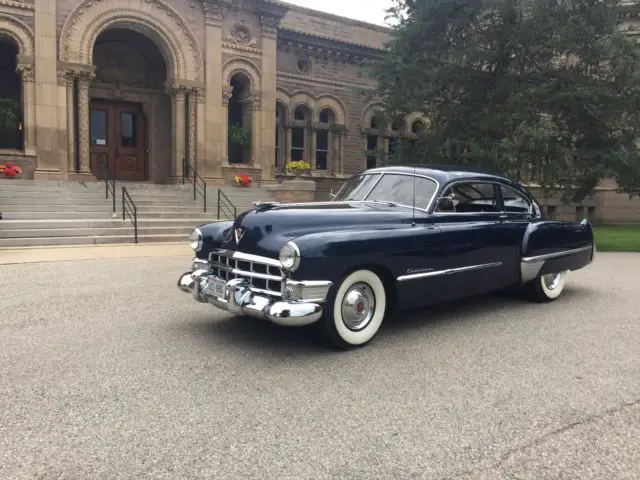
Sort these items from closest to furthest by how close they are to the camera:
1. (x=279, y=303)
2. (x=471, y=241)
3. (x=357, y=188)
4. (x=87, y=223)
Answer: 1. (x=279, y=303)
2. (x=471, y=241)
3. (x=357, y=188)
4. (x=87, y=223)

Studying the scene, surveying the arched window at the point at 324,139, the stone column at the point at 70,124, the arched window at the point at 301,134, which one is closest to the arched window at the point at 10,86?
the stone column at the point at 70,124

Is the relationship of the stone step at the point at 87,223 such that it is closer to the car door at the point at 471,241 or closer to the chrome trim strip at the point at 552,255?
the car door at the point at 471,241

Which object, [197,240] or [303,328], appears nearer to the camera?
[303,328]

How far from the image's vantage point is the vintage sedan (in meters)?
4.54

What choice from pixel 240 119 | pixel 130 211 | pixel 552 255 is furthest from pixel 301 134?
pixel 552 255

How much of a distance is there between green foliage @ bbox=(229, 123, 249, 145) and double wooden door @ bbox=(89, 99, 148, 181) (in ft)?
11.8

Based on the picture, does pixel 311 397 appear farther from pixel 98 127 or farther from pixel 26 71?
pixel 98 127

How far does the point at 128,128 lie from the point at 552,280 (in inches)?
746

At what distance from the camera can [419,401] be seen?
3680 millimetres

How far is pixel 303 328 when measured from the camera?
5.49 meters

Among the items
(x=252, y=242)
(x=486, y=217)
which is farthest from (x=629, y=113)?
(x=252, y=242)

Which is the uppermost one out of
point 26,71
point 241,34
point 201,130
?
point 241,34

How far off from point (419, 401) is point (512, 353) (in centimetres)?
154

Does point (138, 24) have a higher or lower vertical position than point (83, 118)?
higher
